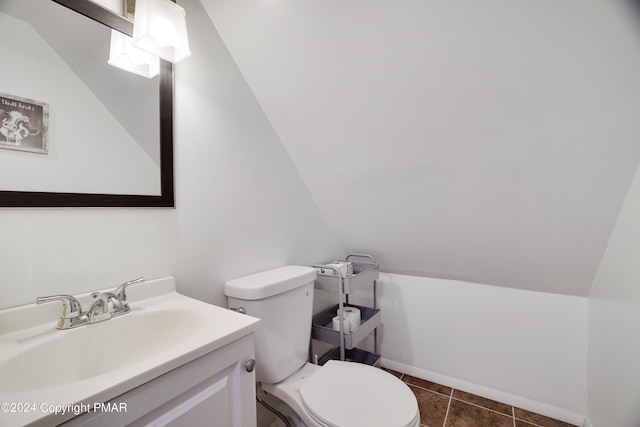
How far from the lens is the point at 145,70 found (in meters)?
0.98

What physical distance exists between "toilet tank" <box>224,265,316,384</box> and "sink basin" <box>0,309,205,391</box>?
303 mm

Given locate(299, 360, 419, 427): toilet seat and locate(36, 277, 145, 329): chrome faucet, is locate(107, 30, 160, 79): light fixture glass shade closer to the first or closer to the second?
locate(36, 277, 145, 329): chrome faucet

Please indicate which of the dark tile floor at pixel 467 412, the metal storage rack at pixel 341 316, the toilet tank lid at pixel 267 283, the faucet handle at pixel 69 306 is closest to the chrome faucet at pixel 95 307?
the faucet handle at pixel 69 306

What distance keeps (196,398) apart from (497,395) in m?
1.90

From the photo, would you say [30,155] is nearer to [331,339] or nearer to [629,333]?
[331,339]

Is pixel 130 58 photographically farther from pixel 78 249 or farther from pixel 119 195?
pixel 78 249

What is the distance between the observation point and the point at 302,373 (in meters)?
1.33

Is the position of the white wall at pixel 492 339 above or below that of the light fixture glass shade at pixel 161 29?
below

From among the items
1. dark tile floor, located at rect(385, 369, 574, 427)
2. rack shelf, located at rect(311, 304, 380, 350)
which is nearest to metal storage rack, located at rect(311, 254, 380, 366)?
rack shelf, located at rect(311, 304, 380, 350)

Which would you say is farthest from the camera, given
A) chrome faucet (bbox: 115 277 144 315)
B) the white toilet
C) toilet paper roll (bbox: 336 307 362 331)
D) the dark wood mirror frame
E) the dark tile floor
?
toilet paper roll (bbox: 336 307 362 331)

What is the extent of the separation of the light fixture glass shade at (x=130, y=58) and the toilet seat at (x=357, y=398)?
1.35m

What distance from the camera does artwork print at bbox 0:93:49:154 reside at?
72 cm

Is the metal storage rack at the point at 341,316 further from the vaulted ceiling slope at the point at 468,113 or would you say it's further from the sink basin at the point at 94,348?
the sink basin at the point at 94,348

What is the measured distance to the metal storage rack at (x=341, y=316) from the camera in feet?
5.14
